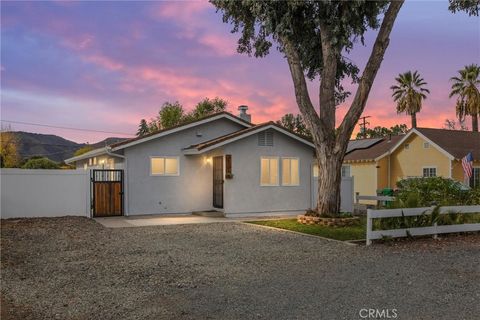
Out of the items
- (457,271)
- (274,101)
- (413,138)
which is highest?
(274,101)

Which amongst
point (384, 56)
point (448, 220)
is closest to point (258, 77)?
point (384, 56)

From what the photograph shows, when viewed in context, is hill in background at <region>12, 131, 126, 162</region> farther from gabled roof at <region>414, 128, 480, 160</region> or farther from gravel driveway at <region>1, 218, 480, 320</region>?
gravel driveway at <region>1, 218, 480, 320</region>

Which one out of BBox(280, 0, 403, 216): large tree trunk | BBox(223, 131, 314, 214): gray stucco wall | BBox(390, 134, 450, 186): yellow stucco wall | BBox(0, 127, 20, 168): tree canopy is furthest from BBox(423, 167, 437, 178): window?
BBox(0, 127, 20, 168): tree canopy

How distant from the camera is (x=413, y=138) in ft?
93.0

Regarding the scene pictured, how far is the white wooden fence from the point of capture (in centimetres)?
1015

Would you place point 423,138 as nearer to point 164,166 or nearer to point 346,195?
point 346,195

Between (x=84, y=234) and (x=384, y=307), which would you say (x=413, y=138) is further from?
(x=384, y=307)

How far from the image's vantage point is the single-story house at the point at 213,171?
16.9 meters

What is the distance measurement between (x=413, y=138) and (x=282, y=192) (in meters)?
14.3

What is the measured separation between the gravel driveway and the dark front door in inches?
250

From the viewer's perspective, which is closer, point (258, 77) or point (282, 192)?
point (282, 192)

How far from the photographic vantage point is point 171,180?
693 inches

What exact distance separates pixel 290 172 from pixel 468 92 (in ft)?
95.8

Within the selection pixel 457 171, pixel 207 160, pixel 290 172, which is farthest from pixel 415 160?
pixel 207 160
